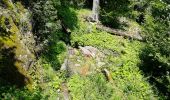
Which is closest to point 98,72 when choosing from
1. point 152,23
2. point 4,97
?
point 152,23

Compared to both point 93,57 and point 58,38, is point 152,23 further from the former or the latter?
point 58,38

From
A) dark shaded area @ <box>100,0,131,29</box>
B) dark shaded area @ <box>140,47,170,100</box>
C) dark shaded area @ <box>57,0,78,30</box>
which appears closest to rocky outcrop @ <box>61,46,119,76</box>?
dark shaded area @ <box>140,47,170,100</box>

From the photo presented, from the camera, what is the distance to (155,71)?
21953 millimetres

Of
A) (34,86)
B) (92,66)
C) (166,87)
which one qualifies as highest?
(34,86)

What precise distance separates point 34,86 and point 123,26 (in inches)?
564

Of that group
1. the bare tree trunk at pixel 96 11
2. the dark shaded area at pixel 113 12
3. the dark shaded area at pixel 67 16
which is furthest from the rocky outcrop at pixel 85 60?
the dark shaded area at pixel 113 12

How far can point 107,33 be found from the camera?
24.5 m

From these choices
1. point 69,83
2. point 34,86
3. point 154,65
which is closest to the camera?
point 34,86

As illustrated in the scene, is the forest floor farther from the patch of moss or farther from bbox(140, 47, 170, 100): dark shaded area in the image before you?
the patch of moss

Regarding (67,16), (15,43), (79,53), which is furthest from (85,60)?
(15,43)

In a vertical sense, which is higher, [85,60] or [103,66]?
[85,60]

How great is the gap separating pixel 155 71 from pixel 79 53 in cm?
481

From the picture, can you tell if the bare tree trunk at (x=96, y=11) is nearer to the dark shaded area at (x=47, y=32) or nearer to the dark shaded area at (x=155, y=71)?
the dark shaded area at (x=155, y=71)

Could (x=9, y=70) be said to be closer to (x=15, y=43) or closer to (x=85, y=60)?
(x=15, y=43)
